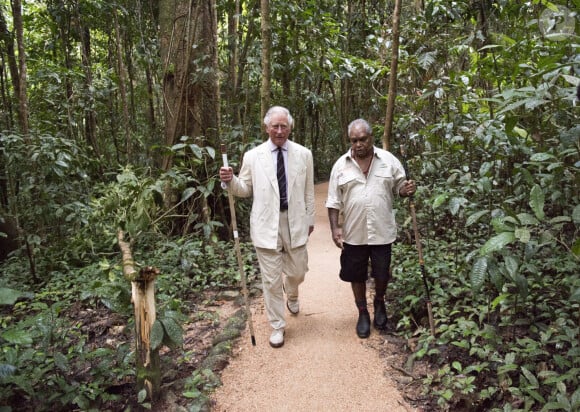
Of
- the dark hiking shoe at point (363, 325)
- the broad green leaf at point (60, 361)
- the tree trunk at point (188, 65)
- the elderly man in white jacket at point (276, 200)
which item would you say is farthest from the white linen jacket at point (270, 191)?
the tree trunk at point (188, 65)

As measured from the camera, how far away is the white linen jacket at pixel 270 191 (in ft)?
11.8

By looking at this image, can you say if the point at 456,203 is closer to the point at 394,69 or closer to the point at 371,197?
the point at 371,197

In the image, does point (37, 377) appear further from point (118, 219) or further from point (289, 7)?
point (289, 7)

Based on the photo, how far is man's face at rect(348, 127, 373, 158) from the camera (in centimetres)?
351

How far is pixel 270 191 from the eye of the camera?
3.62 metres

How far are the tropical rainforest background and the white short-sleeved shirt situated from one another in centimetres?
45

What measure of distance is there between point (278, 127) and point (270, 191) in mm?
564

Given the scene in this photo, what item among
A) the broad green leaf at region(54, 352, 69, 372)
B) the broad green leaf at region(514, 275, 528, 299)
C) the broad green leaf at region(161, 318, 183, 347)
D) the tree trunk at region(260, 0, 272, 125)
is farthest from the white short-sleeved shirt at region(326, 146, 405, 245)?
the broad green leaf at region(54, 352, 69, 372)

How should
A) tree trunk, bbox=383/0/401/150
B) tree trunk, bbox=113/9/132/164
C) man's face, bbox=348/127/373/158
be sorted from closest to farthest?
man's face, bbox=348/127/373/158, tree trunk, bbox=383/0/401/150, tree trunk, bbox=113/9/132/164

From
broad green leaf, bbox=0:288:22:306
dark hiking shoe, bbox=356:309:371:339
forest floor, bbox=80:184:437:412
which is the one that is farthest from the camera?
dark hiking shoe, bbox=356:309:371:339

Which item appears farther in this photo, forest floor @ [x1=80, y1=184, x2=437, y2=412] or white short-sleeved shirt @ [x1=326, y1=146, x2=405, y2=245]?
white short-sleeved shirt @ [x1=326, y1=146, x2=405, y2=245]

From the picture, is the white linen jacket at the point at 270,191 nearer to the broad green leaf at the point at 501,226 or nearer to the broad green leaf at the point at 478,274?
the broad green leaf at the point at 478,274

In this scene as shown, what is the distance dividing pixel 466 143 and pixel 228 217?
12.6 feet

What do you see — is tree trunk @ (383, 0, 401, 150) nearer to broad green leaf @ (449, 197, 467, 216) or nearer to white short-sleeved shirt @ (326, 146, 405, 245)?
white short-sleeved shirt @ (326, 146, 405, 245)
